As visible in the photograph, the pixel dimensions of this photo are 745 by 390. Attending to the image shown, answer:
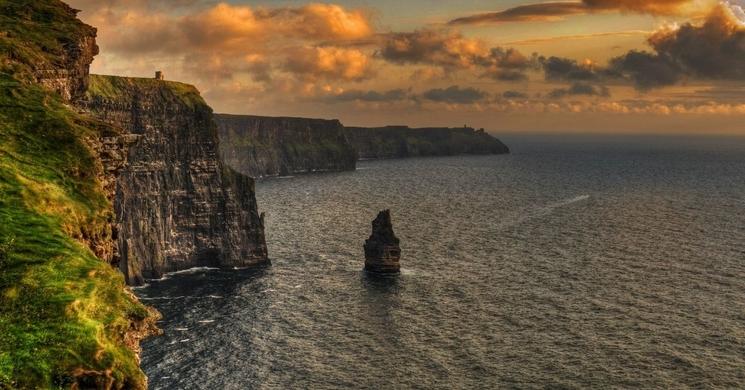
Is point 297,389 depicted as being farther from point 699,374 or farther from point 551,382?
point 699,374

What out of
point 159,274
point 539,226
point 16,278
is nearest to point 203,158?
point 159,274

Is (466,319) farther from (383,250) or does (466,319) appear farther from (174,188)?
(174,188)

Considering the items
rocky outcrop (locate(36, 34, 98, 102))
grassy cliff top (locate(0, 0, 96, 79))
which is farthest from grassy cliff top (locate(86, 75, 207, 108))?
rocky outcrop (locate(36, 34, 98, 102))

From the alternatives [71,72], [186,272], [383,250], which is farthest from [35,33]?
[383,250]

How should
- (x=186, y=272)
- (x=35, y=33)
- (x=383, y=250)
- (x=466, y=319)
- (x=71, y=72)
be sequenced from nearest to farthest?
(x=35, y=33), (x=71, y=72), (x=466, y=319), (x=383, y=250), (x=186, y=272)

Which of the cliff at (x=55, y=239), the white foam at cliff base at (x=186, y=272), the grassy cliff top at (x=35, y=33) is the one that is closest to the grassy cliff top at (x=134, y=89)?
the white foam at cliff base at (x=186, y=272)

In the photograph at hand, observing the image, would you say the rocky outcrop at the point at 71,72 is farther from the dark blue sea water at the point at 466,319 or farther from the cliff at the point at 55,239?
the dark blue sea water at the point at 466,319
